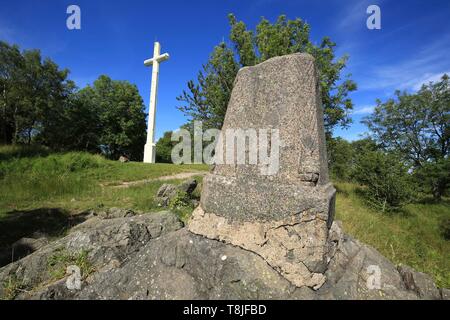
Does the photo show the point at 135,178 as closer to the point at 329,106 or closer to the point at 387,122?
the point at 329,106

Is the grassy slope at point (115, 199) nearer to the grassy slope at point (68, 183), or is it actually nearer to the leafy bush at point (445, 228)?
the grassy slope at point (68, 183)

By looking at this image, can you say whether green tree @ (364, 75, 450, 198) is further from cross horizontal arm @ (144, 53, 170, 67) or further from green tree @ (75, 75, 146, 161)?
green tree @ (75, 75, 146, 161)

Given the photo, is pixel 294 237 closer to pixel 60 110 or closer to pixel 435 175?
pixel 435 175

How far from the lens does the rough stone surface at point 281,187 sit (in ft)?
7.27

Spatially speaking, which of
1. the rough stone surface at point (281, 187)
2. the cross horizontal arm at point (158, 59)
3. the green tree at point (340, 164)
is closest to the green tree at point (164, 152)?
the cross horizontal arm at point (158, 59)

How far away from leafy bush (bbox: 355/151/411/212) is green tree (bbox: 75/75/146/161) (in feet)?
70.7

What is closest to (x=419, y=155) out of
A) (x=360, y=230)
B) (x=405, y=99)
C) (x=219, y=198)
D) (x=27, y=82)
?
(x=405, y=99)

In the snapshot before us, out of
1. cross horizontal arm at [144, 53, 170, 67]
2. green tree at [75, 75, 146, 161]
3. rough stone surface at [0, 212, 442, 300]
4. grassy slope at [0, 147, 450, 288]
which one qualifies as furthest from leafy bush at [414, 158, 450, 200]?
green tree at [75, 75, 146, 161]

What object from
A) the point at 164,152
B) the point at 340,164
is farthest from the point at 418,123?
the point at 164,152

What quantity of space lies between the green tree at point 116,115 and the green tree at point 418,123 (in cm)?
2429

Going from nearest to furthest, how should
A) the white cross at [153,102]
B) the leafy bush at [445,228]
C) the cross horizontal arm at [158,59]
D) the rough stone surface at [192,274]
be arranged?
the rough stone surface at [192,274] < the leafy bush at [445,228] < the cross horizontal arm at [158,59] < the white cross at [153,102]

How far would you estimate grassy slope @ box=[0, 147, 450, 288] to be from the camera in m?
4.98

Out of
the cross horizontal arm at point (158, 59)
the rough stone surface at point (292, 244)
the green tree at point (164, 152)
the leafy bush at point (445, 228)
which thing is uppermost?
the cross horizontal arm at point (158, 59)

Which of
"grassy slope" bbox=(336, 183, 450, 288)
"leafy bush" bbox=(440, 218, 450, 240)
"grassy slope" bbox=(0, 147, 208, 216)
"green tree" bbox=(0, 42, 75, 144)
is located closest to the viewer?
"grassy slope" bbox=(336, 183, 450, 288)
